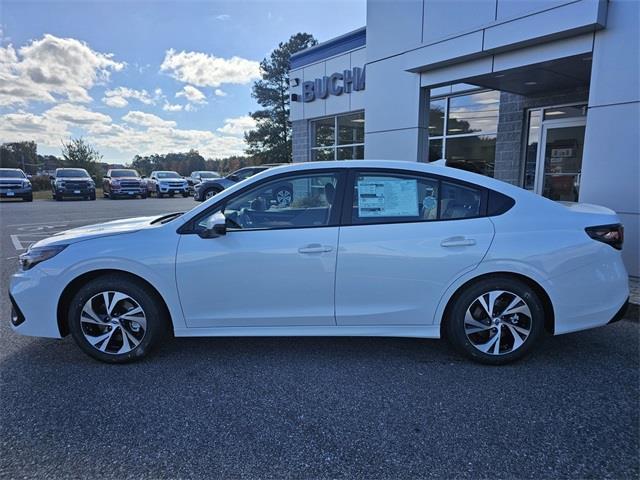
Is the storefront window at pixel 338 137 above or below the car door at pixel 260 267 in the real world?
above

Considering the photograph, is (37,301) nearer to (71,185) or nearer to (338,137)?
(338,137)

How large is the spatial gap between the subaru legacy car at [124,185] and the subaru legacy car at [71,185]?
56.4 inches

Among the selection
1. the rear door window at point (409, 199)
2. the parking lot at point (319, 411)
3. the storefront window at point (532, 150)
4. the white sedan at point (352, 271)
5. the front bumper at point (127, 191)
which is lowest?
the parking lot at point (319, 411)

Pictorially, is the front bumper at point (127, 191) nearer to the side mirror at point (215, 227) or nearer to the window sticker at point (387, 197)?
Result: the side mirror at point (215, 227)

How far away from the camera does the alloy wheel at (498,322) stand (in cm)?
329

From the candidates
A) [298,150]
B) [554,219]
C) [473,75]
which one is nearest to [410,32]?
[473,75]

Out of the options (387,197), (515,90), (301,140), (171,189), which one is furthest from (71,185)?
(387,197)

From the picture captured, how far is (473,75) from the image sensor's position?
23.2 ft

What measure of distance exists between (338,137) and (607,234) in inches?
503

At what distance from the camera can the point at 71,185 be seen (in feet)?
76.6

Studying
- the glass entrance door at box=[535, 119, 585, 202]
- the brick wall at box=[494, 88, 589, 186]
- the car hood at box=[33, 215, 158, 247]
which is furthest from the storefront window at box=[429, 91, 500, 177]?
the car hood at box=[33, 215, 158, 247]

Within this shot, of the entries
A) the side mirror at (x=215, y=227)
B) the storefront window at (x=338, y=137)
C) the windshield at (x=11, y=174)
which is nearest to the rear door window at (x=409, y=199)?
the side mirror at (x=215, y=227)

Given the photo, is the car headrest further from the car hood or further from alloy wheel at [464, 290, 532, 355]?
the car hood

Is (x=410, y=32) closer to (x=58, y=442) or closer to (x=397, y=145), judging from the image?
(x=397, y=145)
